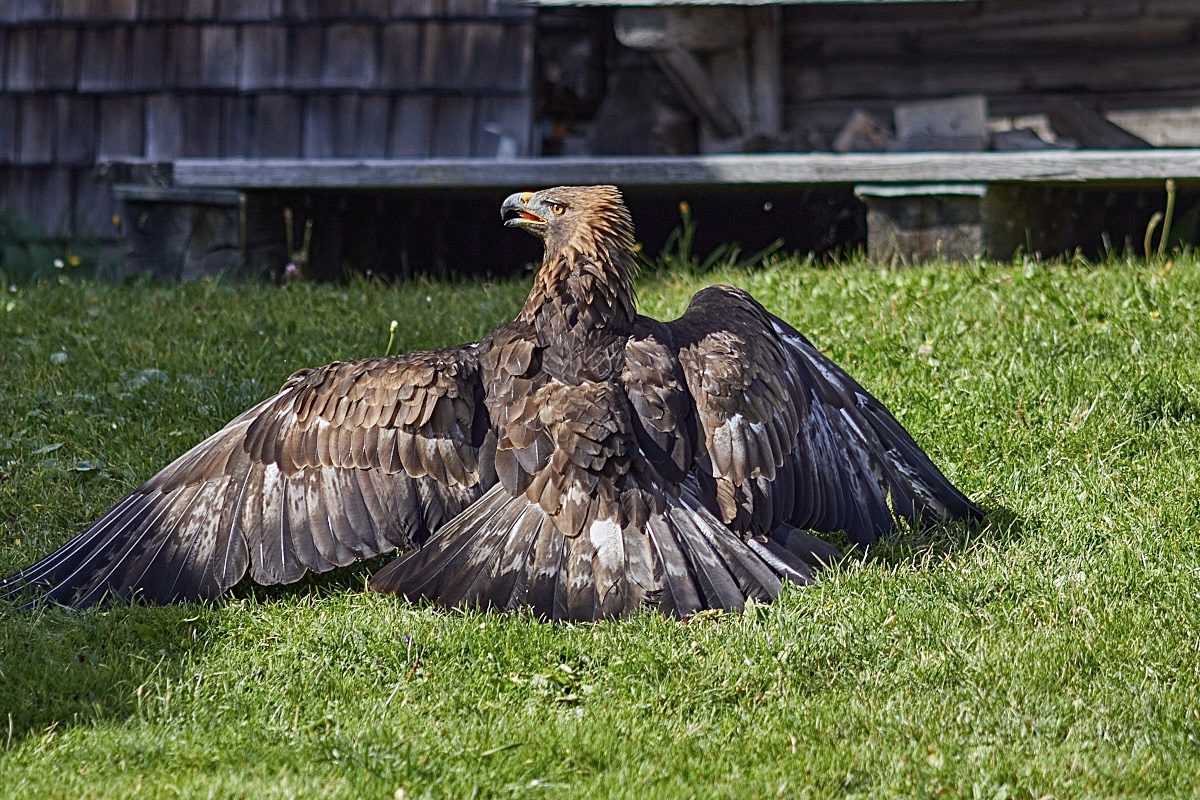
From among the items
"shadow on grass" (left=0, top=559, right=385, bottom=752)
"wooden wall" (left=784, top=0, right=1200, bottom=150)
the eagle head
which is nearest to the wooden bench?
"wooden wall" (left=784, top=0, right=1200, bottom=150)

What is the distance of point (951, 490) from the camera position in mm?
4613

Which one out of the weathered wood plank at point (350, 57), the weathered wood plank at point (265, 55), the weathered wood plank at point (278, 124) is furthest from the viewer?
the weathered wood plank at point (278, 124)

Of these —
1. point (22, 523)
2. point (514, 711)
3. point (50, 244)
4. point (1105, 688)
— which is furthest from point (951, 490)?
point (50, 244)

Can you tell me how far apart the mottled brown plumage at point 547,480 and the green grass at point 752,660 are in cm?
12

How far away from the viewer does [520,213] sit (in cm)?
474

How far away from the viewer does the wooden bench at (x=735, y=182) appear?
759cm

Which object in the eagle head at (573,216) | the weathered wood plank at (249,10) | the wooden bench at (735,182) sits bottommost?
the eagle head at (573,216)

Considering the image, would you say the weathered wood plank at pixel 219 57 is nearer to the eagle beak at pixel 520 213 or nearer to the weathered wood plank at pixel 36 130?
the weathered wood plank at pixel 36 130

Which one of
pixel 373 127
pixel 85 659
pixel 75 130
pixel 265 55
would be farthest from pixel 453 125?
pixel 85 659

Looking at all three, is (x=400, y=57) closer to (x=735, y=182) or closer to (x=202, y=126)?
(x=202, y=126)

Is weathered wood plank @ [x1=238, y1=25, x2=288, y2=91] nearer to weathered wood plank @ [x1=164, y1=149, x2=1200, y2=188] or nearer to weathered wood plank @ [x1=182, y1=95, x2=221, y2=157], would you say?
weathered wood plank @ [x1=182, y1=95, x2=221, y2=157]

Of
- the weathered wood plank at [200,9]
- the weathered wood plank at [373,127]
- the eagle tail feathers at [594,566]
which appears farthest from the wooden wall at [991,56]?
the eagle tail feathers at [594,566]

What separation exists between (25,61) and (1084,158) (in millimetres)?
7125

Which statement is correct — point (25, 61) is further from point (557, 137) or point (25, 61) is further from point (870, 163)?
point (870, 163)
